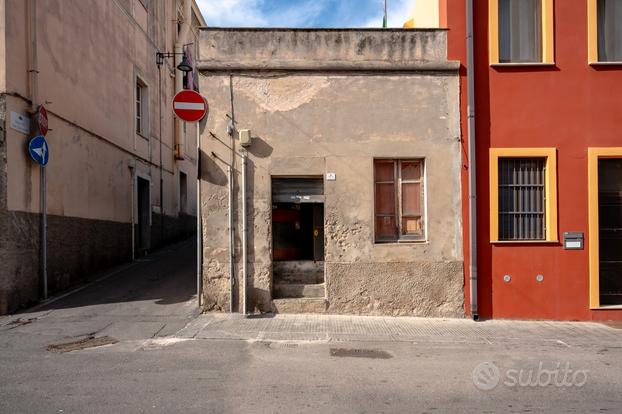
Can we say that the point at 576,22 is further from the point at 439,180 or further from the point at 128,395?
the point at 128,395

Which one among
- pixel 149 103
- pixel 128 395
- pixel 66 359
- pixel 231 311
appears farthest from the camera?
pixel 149 103

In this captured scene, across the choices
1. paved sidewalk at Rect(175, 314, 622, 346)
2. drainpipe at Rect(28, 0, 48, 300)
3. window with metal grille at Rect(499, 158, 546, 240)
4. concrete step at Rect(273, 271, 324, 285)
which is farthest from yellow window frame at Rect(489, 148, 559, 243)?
drainpipe at Rect(28, 0, 48, 300)

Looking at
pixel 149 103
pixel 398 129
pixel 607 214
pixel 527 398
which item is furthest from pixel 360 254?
pixel 149 103

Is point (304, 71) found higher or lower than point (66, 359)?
higher

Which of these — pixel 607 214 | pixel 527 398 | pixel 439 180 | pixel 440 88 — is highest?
pixel 440 88

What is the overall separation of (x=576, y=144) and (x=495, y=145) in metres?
1.52

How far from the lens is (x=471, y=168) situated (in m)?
8.90

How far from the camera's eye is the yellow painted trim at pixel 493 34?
908 cm

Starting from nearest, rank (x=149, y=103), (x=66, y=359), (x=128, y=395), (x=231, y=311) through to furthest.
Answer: (x=128, y=395)
(x=66, y=359)
(x=231, y=311)
(x=149, y=103)

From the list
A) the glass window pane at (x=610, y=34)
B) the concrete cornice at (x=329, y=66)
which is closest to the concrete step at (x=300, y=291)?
the concrete cornice at (x=329, y=66)

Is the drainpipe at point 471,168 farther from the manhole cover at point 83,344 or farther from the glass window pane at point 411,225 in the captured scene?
the manhole cover at point 83,344

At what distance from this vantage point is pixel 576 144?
9.05 metres

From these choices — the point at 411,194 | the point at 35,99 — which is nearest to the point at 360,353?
the point at 411,194

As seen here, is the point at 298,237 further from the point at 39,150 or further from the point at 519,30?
the point at 519,30
